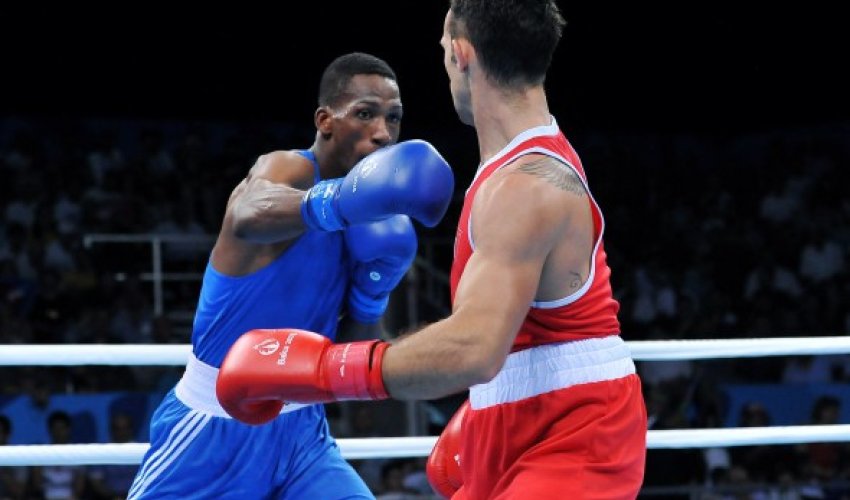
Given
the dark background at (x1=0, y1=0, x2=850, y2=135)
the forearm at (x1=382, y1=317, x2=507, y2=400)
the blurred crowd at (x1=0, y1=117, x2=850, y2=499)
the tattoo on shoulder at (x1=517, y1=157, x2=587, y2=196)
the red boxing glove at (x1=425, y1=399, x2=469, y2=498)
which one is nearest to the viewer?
the forearm at (x1=382, y1=317, x2=507, y2=400)

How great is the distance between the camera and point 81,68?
9.28 meters

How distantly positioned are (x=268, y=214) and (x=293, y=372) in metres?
0.66

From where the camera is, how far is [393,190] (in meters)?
2.20

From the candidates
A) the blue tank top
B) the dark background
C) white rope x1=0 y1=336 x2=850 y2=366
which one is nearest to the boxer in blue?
the blue tank top

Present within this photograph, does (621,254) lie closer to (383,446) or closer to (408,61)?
(408,61)

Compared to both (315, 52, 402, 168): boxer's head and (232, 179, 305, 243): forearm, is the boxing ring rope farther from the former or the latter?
(315, 52, 402, 168): boxer's head

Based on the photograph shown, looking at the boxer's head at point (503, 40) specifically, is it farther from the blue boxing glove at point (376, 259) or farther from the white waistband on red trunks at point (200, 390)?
the white waistband on red trunks at point (200, 390)

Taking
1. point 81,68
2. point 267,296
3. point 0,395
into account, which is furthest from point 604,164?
point 267,296

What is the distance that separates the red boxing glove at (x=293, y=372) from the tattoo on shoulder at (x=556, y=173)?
1.15 feet

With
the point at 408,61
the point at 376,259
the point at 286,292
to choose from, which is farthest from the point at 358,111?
the point at 408,61

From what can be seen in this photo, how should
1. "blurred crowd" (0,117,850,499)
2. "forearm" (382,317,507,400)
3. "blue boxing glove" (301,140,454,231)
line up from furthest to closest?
"blurred crowd" (0,117,850,499) → "blue boxing glove" (301,140,454,231) → "forearm" (382,317,507,400)

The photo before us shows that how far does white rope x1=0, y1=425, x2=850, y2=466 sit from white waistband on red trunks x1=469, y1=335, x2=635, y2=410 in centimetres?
103

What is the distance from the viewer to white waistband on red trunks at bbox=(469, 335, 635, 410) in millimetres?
1956

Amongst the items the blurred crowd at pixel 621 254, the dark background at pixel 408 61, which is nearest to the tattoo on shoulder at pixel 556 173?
the blurred crowd at pixel 621 254
